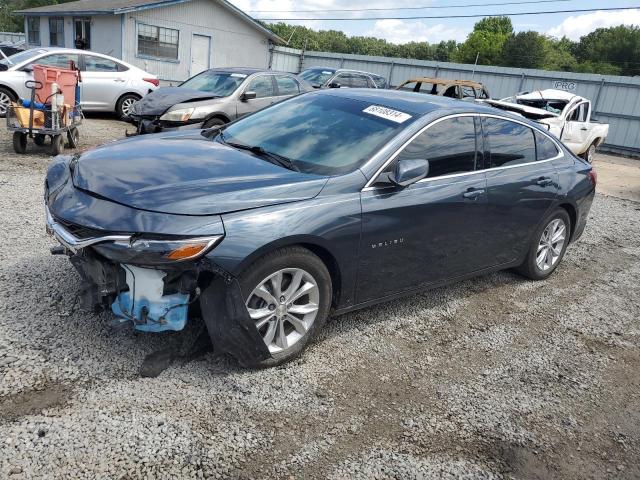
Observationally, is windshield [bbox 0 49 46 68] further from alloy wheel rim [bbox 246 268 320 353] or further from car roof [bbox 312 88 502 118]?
alloy wheel rim [bbox 246 268 320 353]

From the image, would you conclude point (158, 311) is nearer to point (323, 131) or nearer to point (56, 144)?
point (323, 131)

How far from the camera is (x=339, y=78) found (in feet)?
50.0

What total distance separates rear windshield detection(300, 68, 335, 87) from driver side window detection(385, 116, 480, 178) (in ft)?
37.8

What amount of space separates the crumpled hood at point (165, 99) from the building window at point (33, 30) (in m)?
22.0

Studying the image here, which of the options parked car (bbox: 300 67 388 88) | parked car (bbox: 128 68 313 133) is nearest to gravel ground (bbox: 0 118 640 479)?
parked car (bbox: 128 68 313 133)

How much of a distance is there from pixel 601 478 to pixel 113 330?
9.67ft

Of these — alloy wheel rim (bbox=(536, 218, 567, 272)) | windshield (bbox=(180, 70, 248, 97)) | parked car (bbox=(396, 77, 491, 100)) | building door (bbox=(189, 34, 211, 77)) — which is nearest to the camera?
alloy wheel rim (bbox=(536, 218, 567, 272))

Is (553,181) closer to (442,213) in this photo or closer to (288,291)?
(442,213)

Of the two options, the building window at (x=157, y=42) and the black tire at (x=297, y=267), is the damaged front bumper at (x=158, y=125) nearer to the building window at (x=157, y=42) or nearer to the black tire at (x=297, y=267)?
the black tire at (x=297, y=267)

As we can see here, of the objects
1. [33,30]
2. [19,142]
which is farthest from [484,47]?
[19,142]

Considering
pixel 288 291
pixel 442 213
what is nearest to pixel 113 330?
pixel 288 291

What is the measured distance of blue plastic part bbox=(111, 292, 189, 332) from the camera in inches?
119

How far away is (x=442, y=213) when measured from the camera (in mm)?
4047

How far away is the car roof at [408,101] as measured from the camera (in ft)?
13.7
